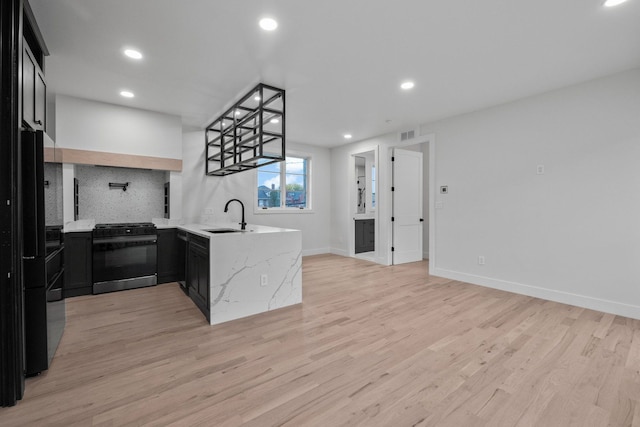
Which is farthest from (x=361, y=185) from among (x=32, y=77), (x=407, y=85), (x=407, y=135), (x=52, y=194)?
(x=32, y=77)

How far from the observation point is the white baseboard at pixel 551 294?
3.14 m

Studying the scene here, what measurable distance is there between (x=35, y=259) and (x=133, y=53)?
202 centimetres

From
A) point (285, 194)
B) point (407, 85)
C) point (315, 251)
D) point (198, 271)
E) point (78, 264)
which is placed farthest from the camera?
point (315, 251)

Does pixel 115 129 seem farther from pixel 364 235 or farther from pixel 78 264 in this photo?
pixel 364 235

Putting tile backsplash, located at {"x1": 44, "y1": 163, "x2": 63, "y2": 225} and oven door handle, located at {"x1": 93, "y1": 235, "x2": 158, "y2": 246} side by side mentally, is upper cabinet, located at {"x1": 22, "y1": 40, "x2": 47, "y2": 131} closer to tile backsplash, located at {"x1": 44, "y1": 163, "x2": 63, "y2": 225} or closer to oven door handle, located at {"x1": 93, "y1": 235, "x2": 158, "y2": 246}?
tile backsplash, located at {"x1": 44, "y1": 163, "x2": 63, "y2": 225}

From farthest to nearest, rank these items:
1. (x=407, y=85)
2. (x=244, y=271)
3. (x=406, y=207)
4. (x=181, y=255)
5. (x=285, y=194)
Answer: (x=285, y=194) → (x=406, y=207) → (x=181, y=255) → (x=407, y=85) → (x=244, y=271)

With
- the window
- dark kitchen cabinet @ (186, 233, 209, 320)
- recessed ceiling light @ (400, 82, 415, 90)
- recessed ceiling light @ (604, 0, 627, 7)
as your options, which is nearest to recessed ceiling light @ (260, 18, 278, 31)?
recessed ceiling light @ (400, 82, 415, 90)

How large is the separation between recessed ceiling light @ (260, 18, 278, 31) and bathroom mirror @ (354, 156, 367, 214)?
5559 millimetres

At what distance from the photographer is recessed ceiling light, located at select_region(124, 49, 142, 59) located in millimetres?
2779

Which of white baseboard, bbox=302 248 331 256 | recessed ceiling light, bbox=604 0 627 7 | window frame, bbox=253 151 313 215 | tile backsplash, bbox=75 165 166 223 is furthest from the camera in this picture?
white baseboard, bbox=302 248 331 256

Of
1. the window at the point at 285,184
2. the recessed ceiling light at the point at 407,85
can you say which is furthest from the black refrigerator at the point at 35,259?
the window at the point at 285,184

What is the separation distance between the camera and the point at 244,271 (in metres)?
3.11

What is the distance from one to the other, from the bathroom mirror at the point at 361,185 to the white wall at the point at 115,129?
458 cm

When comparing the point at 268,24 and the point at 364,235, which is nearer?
the point at 268,24
